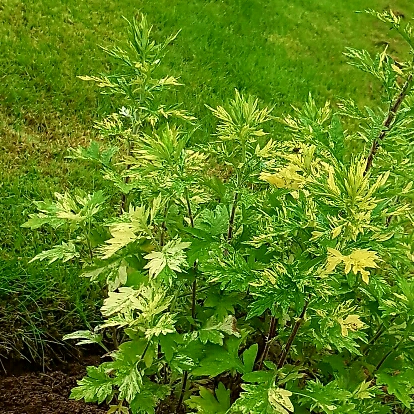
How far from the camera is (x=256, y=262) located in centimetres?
169

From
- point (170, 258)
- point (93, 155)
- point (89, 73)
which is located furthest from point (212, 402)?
point (89, 73)

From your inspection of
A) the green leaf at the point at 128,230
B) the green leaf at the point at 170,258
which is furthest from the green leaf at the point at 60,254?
the green leaf at the point at 170,258

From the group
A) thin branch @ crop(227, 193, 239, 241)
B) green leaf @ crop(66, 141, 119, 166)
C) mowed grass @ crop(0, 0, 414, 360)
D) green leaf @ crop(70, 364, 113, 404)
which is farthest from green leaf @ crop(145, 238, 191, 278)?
mowed grass @ crop(0, 0, 414, 360)

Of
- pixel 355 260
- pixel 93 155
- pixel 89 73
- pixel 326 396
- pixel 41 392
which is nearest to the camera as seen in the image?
pixel 355 260

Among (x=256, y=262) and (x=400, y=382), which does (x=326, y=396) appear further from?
(x=256, y=262)

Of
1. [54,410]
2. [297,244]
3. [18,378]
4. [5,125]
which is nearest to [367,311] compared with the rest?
[297,244]

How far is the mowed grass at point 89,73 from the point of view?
9.22 ft

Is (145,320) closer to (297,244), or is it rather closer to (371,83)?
(297,244)

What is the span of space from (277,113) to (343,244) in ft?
10.6

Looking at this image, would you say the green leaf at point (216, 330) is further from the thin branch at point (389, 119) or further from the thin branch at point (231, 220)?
the thin branch at point (389, 119)

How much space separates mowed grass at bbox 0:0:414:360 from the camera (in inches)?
111

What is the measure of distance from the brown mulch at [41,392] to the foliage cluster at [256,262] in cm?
42

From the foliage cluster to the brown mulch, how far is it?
422 millimetres

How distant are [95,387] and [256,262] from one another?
0.59 metres
